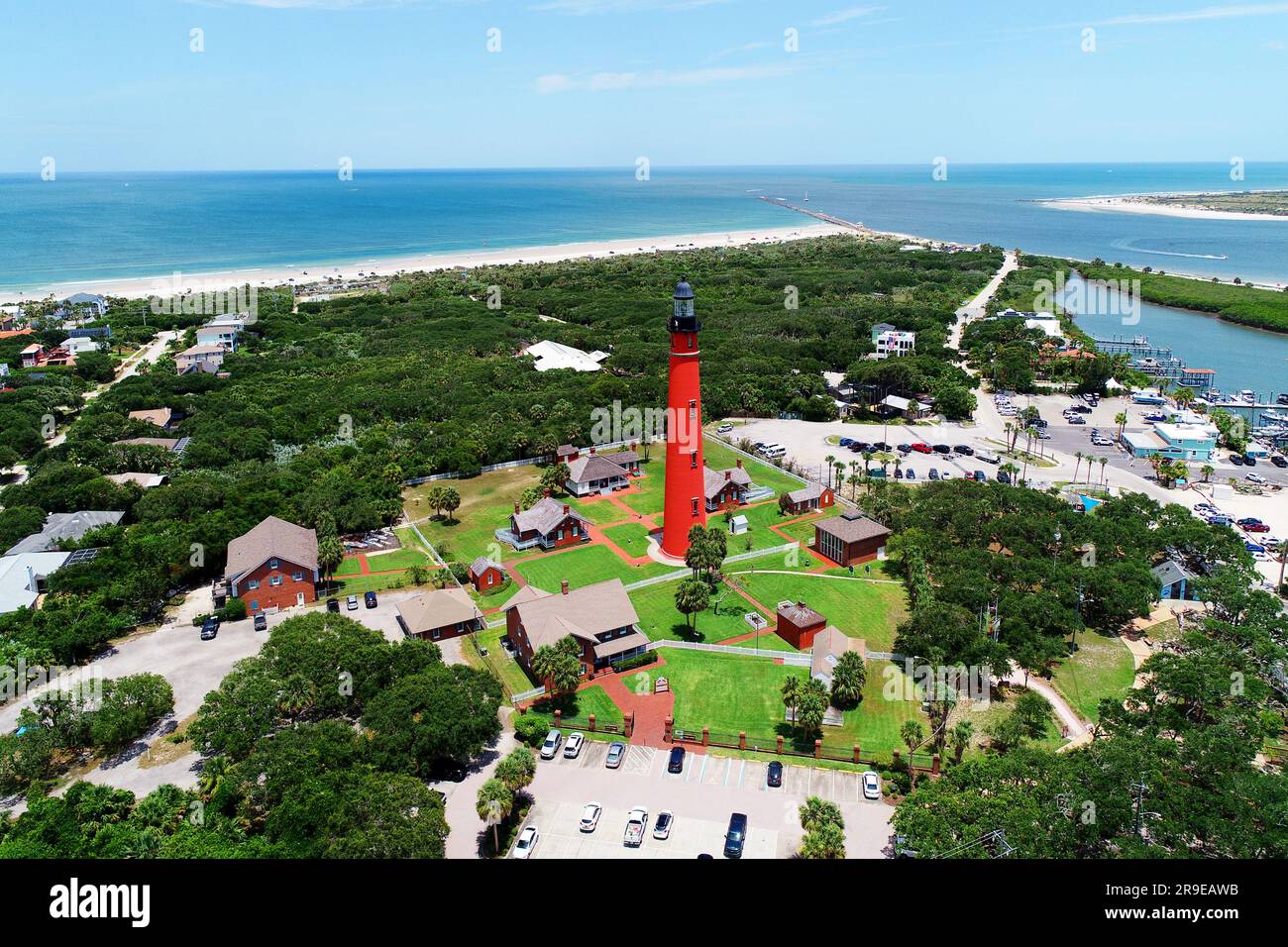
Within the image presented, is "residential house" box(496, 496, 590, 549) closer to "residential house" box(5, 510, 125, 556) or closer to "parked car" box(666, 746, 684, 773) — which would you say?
"parked car" box(666, 746, 684, 773)

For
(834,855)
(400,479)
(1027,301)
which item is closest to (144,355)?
(400,479)

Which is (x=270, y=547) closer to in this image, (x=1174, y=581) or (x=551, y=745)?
(x=551, y=745)

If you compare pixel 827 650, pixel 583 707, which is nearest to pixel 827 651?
pixel 827 650

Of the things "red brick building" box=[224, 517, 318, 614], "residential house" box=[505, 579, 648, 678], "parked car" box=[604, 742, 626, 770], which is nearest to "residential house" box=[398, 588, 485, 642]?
"residential house" box=[505, 579, 648, 678]

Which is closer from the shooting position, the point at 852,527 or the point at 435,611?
the point at 435,611

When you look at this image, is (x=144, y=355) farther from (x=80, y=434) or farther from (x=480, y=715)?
(x=480, y=715)
